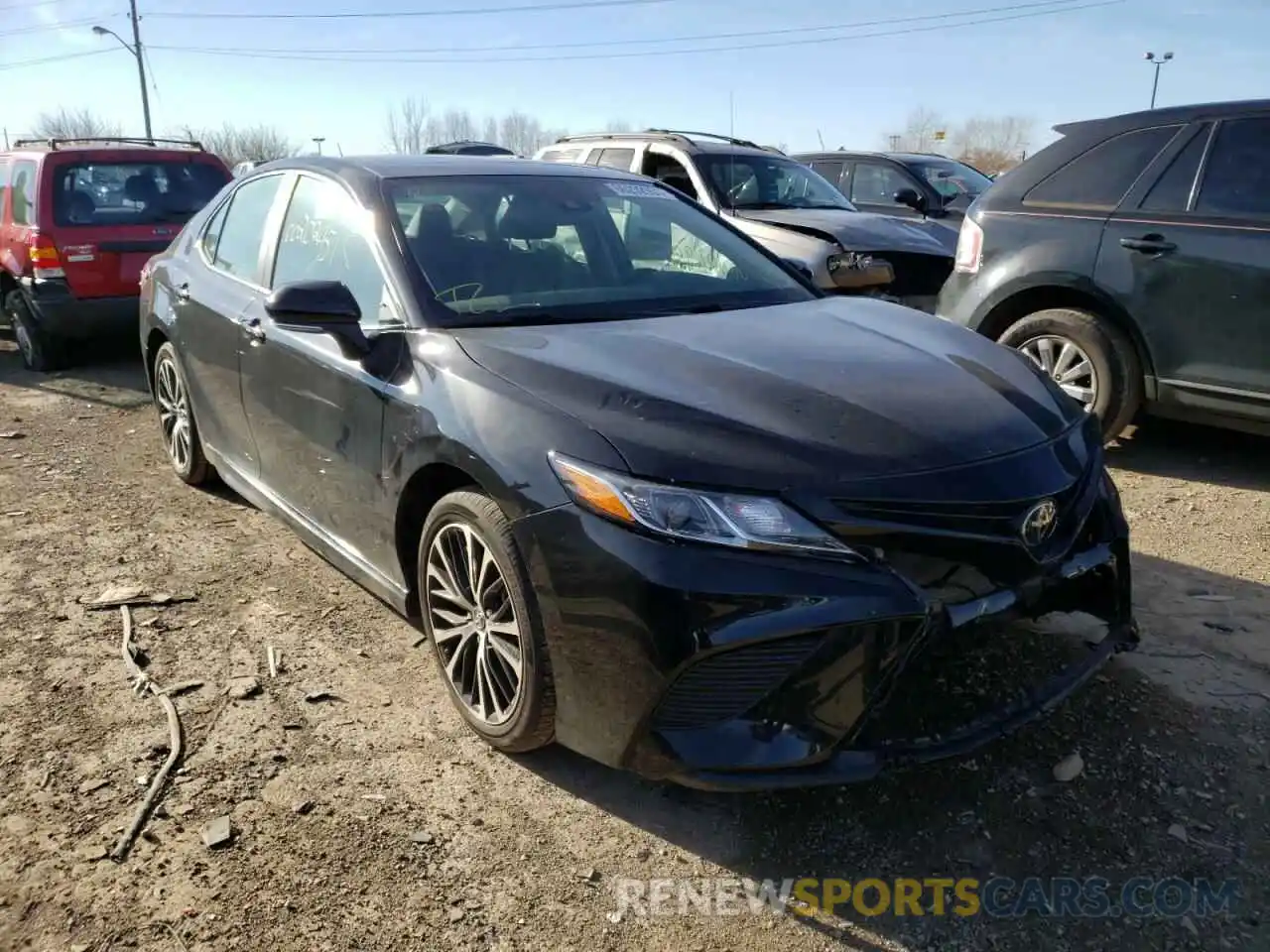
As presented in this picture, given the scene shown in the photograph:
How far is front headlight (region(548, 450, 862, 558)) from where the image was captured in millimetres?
2262

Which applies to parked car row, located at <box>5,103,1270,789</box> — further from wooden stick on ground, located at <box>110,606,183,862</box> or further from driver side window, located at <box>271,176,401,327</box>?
wooden stick on ground, located at <box>110,606,183,862</box>

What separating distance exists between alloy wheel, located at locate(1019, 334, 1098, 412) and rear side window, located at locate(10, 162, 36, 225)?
23.3 ft

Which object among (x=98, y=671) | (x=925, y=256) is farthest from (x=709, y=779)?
(x=925, y=256)

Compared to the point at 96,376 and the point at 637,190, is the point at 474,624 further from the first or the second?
the point at 96,376

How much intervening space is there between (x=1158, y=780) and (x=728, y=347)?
1636 millimetres

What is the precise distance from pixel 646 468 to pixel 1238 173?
13.4ft

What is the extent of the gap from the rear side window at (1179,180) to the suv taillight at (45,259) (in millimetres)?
7250

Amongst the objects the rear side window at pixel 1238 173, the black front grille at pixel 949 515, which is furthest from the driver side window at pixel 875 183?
the black front grille at pixel 949 515

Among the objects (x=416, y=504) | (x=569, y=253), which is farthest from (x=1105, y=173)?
(x=416, y=504)

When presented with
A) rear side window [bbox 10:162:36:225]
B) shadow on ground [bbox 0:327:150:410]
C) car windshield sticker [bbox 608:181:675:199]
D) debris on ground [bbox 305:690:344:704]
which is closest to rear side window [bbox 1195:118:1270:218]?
car windshield sticker [bbox 608:181:675:199]

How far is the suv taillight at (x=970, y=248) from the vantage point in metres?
5.70

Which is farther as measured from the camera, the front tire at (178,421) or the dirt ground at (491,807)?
the front tire at (178,421)

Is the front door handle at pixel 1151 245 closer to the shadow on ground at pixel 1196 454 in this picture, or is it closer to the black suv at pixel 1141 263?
the black suv at pixel 1141 263

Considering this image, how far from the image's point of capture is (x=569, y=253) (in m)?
3.55
